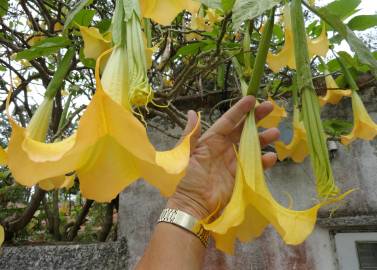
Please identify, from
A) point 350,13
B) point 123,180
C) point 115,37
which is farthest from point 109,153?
point 350,13

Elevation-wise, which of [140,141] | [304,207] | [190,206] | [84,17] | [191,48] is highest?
[191,48]

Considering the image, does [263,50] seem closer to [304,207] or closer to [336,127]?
[336,127]

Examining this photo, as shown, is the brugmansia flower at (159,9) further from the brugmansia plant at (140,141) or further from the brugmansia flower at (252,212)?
the brugmansia flower at (252,212)

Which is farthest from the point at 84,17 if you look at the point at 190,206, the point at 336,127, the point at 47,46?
the point at 336,127

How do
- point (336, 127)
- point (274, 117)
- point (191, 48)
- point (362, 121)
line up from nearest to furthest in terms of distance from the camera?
point (362, 121) < point (274, 117) < point (191, 48) < point (336, 127)

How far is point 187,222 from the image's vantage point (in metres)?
0.93

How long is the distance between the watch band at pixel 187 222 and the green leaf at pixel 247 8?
21.5 inches

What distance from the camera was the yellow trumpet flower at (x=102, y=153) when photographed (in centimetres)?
32

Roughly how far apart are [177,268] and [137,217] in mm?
1045

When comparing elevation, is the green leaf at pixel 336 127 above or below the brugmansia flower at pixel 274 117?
above

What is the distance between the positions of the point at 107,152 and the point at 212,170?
2.07ft

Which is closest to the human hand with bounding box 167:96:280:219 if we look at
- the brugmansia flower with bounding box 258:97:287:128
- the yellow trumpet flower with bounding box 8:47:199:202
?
the brugmansia flower with bounding box 258:97:287:128

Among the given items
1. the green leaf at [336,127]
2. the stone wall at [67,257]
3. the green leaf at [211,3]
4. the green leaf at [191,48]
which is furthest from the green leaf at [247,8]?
the stone wall at [67,257]

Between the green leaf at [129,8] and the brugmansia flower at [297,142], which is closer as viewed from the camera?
the green leaf at [129,8]
